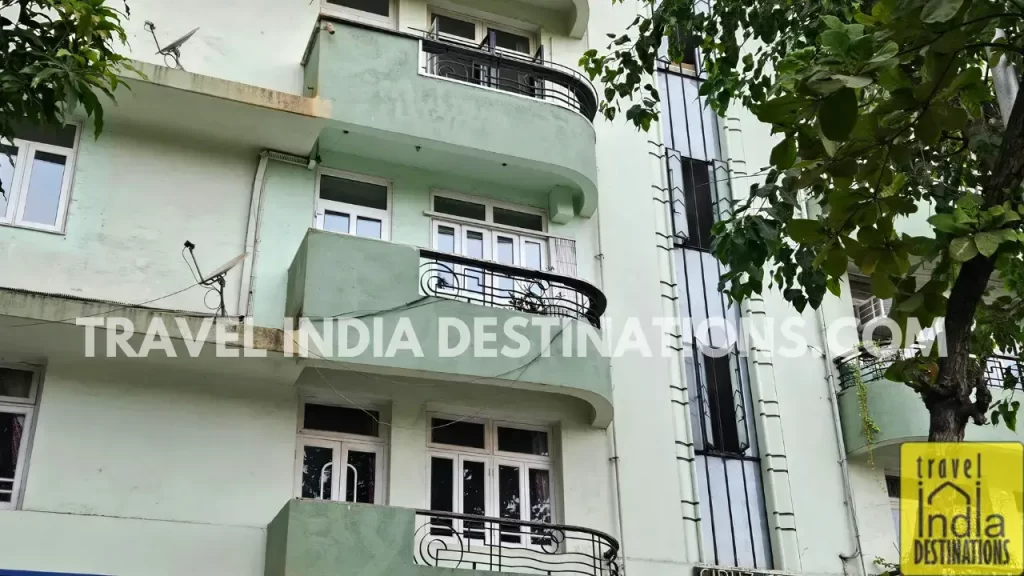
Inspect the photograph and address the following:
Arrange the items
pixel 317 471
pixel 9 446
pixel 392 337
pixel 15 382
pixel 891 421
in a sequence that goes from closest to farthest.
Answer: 1. pixel 9 446
2. pixel 15 382
3. pixel 392 337
4. pixel 317 471
5. pixel 891 421

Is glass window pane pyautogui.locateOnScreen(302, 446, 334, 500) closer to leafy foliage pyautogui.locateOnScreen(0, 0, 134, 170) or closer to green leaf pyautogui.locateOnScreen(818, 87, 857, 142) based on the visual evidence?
leafy foliage pyautogui.locateOnScreen(0, 0, 134, 170)

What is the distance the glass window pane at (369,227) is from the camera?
430 inches

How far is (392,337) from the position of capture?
9609 mm

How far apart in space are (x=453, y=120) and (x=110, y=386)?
4.45 meters

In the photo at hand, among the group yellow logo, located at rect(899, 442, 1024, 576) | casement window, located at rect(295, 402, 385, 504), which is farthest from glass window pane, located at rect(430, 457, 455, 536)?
yellow logo, located at rect(899, 442, 1024, 576)

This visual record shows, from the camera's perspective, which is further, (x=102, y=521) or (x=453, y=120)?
(x=453, y=120)

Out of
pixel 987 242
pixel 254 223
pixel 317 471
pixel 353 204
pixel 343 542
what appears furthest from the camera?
pixel 353 204

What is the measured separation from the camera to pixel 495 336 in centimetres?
1009

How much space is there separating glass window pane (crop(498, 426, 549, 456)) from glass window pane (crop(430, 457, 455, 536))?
647mm

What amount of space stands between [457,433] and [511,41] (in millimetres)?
5254

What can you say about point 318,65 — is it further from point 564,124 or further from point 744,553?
point 744,553

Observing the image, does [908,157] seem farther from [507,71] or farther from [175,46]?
[175,46]

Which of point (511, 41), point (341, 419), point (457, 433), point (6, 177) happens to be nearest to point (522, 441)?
point (457, 433)

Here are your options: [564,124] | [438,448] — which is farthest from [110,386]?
[564,124]
